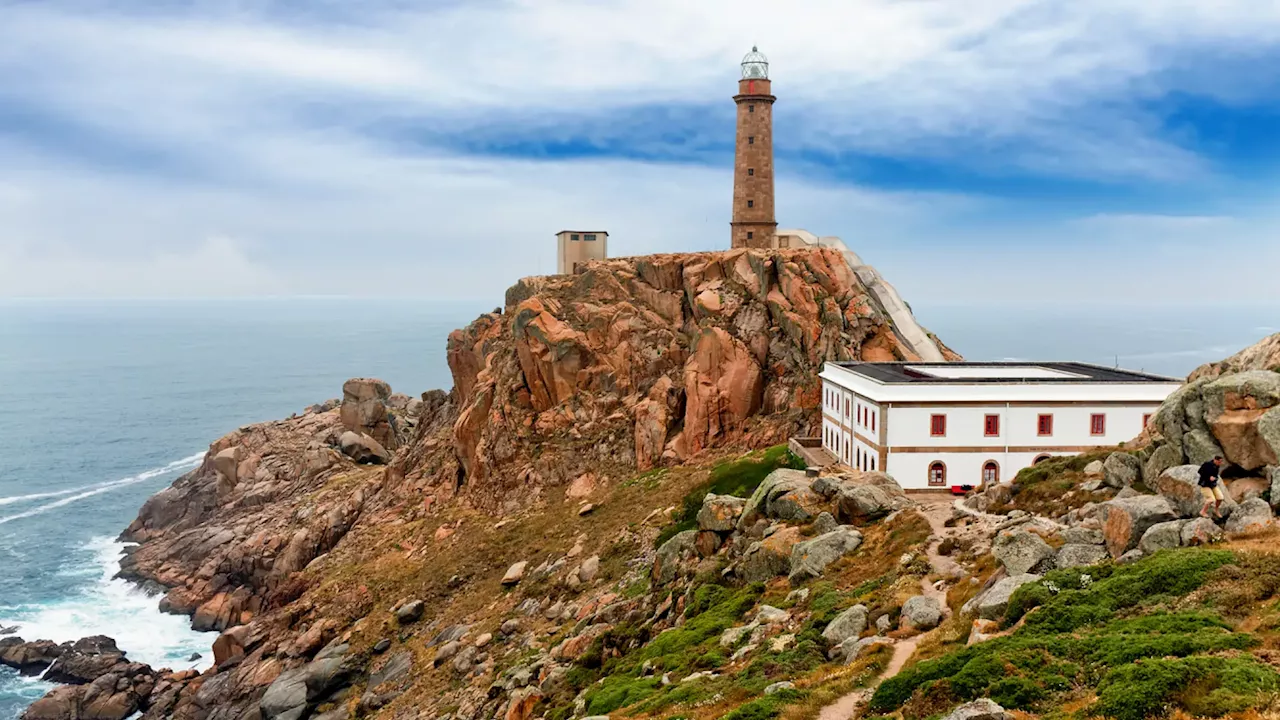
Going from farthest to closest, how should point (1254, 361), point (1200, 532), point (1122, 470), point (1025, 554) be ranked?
point (1254, 361) → point (1122, 470) → point (1025, 554) → point (1200, 532)

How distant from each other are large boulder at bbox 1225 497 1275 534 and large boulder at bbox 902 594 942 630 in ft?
22.9

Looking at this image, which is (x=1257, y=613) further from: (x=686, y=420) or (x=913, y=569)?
(x=686, y=420)

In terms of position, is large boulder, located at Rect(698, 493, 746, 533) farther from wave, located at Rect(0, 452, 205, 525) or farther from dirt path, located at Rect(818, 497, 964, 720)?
wave, located at Rect(0, 452, 205, 525)

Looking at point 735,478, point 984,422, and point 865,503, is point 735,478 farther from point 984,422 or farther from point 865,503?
point 865,503

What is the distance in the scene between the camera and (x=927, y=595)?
27078 millimetres

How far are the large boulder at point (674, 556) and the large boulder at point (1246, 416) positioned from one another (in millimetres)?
18650

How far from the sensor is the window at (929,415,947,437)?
48.4 metres

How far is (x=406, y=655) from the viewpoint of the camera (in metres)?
50.3

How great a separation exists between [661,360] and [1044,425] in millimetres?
25653

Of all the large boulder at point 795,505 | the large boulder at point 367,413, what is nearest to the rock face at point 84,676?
A: the large boulder at point 367,413

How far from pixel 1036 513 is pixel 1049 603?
35.5 ft

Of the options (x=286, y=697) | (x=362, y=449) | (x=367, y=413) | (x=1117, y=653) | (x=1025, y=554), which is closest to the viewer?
(x=1117, y=653)

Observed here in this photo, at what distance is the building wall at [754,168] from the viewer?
75.6 metres

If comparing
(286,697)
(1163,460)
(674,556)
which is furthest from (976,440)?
(286,697)
